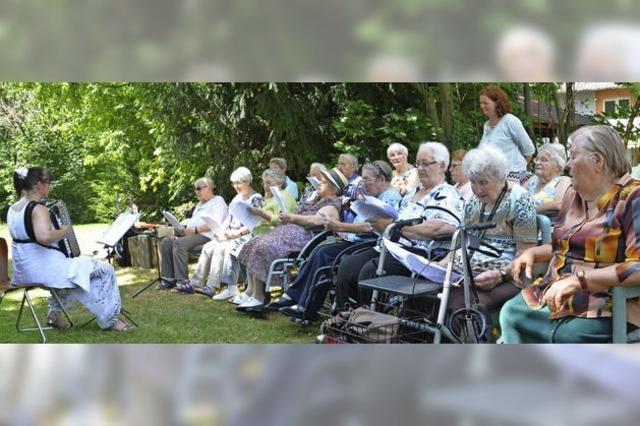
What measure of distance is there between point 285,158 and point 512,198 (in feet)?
8.96

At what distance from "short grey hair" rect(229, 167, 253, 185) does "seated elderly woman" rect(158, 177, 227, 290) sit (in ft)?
1.33

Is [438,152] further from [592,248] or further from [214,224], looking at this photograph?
[214,224]

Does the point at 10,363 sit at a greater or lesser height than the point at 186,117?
lesser

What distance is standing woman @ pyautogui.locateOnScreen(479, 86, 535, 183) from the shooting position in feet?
14.4

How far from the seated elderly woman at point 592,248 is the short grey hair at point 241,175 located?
134 inches

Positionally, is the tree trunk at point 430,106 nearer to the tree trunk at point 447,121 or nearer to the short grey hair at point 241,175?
the tree trunk at point 447,121

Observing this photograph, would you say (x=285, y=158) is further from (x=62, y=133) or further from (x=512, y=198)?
(x=512, y=198)

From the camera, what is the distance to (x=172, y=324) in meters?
5.31

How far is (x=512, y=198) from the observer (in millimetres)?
3305

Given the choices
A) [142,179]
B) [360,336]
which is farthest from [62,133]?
[360,336]

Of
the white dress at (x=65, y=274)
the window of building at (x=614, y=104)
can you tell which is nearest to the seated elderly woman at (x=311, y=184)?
the white dress at (x=65, y=274)

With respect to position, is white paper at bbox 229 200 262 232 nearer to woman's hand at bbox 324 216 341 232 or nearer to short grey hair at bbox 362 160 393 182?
woman's hand at bbox 324 216 341 232

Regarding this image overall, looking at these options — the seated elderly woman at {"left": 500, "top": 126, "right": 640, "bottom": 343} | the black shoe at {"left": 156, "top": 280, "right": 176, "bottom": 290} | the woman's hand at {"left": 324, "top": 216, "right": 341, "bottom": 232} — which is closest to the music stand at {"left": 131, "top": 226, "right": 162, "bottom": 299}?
the black shoe at {"left": 156, "top": 280, "right": 176, "bottom": 290}

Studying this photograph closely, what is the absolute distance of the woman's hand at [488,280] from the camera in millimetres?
3240
